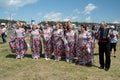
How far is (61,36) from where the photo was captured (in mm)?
13711

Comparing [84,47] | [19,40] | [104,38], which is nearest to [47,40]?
[19,40]

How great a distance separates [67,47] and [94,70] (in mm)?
2021

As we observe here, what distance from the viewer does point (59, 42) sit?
13883mm

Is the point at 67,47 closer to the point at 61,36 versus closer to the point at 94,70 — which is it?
the point at 61,36

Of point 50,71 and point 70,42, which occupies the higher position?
point 70,42

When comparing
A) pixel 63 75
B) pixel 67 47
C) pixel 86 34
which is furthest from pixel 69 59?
pixel 63 75

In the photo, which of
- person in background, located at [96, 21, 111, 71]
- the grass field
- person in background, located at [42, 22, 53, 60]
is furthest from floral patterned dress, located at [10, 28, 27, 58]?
person in background, located at [96, 21, 111, 71]

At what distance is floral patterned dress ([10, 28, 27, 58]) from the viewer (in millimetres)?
14214

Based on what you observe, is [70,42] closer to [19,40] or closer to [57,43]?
[57,43]

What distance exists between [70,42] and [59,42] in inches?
25.0

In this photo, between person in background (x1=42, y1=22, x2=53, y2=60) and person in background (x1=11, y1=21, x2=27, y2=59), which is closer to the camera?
person in background (x1=42, y1=22, x2=53, y2=60)

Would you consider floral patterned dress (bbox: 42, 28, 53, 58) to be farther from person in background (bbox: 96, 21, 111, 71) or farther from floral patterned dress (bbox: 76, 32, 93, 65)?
person in background (bbox: 96, 21, 111, 71)

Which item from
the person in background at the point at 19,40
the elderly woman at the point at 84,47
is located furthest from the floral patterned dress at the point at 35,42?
the elderly woman at the point at 84,47

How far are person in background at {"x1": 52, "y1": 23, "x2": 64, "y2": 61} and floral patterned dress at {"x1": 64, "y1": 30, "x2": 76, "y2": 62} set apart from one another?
356 millimetres
